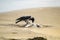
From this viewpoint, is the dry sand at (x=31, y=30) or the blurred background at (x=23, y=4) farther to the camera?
the blurred background at (x=23, y=4)

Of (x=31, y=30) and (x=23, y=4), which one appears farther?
(x=23, y=4)

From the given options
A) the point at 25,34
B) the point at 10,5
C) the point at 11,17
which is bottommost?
the point at 25,34

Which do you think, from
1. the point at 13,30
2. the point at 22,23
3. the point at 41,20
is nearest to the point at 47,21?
the point at 41,20

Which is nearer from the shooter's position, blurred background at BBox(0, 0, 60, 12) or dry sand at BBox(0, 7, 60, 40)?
dry sand at BBox(0, 7, 60, 40)

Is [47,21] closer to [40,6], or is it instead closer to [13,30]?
[13,30]

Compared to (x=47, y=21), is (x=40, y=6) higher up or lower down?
higher up

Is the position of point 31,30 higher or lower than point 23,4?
lower

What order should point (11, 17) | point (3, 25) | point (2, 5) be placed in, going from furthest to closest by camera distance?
point (2, 5) < point (11, 17) < point (3, 25)

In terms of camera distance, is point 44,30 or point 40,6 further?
point 40,6

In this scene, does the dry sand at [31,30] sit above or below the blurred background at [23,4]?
below

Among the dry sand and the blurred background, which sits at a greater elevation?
the blurred background

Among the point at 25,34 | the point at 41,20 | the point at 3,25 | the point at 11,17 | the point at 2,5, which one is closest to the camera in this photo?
the point at 25,34

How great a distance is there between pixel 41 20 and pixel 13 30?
0.29 m

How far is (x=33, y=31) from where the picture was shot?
102 cm
